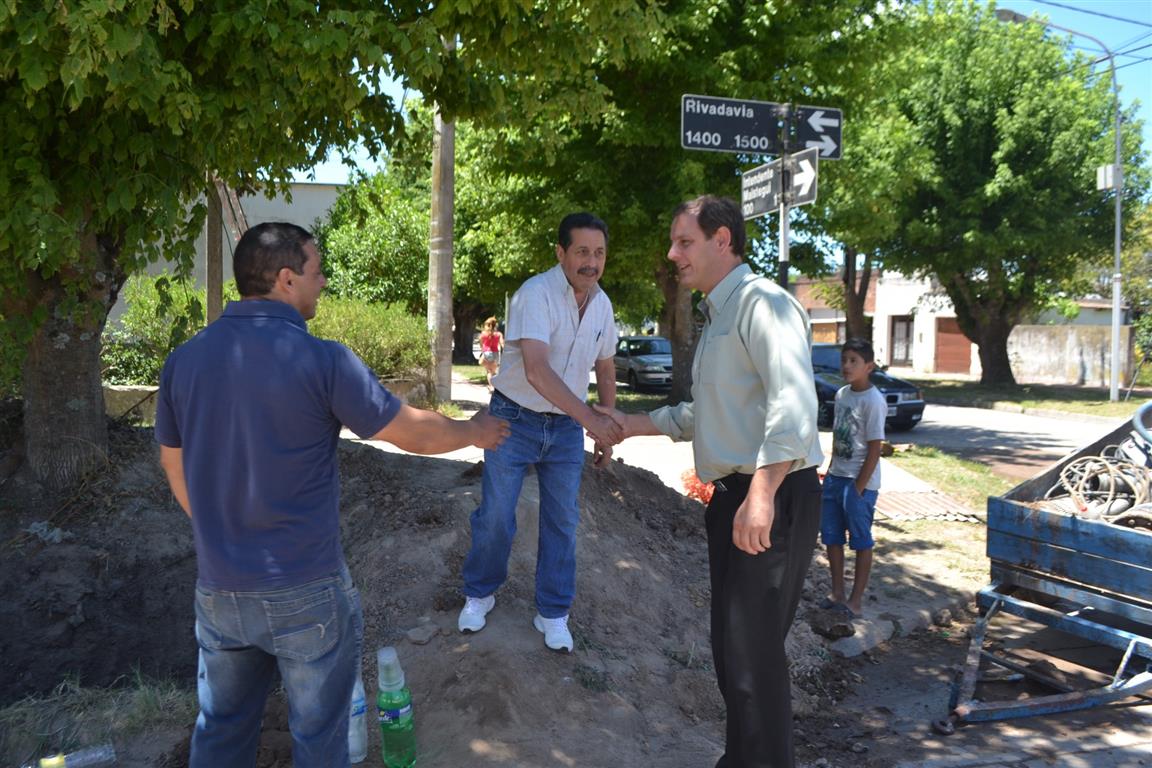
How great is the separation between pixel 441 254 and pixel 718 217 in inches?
393

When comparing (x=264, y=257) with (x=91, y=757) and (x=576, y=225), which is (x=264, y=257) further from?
(x=91, y=757)

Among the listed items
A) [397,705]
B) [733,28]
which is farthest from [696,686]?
[733,28]

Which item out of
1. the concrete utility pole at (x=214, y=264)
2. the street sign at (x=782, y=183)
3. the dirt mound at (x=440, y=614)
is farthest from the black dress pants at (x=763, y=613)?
the concrete utility pole at (x=214, y=264)

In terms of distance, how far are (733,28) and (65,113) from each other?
1094 cm

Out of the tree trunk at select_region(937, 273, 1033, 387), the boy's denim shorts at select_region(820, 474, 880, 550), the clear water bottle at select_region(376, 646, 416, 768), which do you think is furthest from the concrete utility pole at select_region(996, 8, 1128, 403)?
the clear water bottle at select_region(376, 646, 416, 768)

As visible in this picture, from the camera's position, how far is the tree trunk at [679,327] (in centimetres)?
1686

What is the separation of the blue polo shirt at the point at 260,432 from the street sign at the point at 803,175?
181 inches

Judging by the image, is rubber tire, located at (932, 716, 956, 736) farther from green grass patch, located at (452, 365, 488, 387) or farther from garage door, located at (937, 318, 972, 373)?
garage door, located at (937, 318, 972, 373)

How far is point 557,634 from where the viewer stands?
4.21m

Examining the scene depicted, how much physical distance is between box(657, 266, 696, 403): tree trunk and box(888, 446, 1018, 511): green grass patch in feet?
16.8

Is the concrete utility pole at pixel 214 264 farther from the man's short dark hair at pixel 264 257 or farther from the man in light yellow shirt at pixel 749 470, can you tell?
the man in light yellow shirt at pixel 749 470

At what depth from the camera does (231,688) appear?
2.70m

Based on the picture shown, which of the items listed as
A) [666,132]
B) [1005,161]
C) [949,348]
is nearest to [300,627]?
[666,132]

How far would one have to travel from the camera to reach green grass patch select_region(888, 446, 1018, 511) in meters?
10.0
